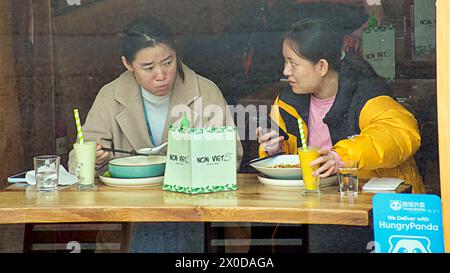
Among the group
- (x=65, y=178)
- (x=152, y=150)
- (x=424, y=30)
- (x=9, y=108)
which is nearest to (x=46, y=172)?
(x=65, y=178)

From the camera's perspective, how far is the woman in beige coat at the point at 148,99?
9.16ft

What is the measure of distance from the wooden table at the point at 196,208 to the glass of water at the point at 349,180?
3 cm

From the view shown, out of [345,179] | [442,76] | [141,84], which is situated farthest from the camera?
[141,84]

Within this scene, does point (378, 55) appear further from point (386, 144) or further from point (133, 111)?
point (133, 111)

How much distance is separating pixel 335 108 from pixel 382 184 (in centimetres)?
28

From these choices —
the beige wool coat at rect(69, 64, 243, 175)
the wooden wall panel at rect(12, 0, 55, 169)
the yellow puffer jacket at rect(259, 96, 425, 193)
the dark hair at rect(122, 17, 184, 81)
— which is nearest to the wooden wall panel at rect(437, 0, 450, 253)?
the yellow puffer jacket at rect(259, 96, 425, 193)

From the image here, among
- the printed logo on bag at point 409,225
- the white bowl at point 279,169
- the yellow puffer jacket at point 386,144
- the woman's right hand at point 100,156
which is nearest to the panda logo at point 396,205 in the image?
the printed logo on bag at point 409,225

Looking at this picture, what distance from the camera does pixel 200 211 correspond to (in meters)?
2.51

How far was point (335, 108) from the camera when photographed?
274cm

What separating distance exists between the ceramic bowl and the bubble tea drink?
17.3 inches

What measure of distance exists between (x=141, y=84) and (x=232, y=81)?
0.29 meters

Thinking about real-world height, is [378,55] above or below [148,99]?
above
